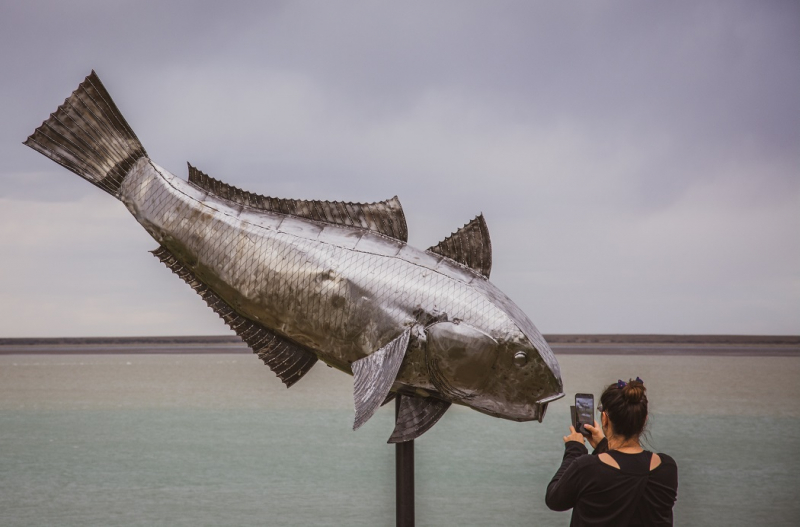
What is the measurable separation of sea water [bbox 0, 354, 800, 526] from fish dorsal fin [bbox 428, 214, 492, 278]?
838mm

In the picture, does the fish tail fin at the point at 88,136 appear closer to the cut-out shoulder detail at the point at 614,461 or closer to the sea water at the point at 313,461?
the cut-out shoulder detail at the point at 614,461

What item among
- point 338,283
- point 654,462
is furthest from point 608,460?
point 338,283

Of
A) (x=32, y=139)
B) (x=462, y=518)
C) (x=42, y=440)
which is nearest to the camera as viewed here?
(x=32, y=139)

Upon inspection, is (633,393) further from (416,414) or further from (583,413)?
(416,414)

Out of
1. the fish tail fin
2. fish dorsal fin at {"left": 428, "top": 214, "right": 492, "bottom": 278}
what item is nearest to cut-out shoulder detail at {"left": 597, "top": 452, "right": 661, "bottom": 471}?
fish dorsal fin at {"left": 428, "top": 214, "right": 492, "bottom": 278}

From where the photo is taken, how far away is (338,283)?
3.19 m

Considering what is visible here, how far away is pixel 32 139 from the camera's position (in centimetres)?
332

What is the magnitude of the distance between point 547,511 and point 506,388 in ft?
11.8

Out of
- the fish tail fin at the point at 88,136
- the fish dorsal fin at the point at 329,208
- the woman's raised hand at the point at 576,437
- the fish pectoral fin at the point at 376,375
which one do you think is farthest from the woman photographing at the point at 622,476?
the fish tail fin at the point at 88,136

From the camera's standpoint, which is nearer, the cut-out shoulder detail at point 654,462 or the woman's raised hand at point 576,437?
the cut-out shoulder detail at point 654,462

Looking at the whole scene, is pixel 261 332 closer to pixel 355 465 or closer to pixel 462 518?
pixel 462 518

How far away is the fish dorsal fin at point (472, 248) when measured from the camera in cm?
332

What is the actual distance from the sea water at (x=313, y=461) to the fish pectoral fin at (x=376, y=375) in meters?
0.91

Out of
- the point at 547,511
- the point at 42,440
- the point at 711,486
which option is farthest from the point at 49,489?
the point at 711,486
